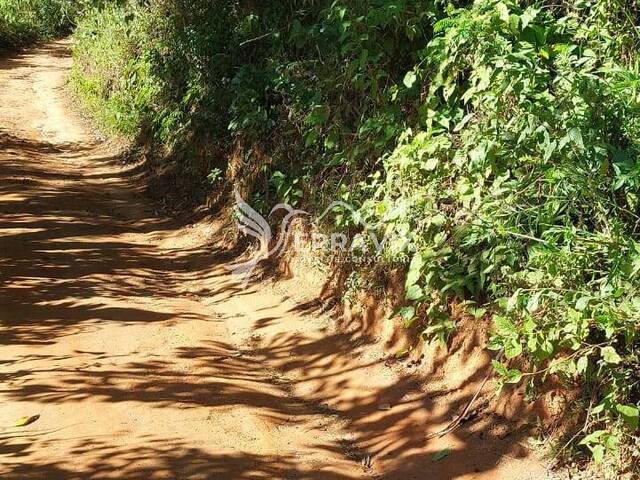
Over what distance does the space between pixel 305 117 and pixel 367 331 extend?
3.24 m

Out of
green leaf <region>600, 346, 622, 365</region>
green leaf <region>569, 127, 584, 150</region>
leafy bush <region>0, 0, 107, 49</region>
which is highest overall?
leafy bush <region>0, 0, 107, 49</region>

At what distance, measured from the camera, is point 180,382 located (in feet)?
19.2

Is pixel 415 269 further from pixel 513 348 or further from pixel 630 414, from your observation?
pixel 630 414

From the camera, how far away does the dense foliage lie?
425 centimetres

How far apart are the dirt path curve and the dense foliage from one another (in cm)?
80

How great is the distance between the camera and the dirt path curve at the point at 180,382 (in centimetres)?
471

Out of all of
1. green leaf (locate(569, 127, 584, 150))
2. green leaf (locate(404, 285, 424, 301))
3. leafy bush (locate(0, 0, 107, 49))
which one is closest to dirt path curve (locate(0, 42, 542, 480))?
green leaf (locate(404, 285, 424, 301))

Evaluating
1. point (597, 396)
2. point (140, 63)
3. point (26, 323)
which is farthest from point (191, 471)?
point (140, 63)

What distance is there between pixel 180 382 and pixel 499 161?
2.91m

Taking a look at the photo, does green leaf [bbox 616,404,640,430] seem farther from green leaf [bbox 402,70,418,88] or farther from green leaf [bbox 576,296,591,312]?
green leaf [bbox 402,70,418,88]

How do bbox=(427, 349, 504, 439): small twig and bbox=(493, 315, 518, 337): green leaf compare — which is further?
bbox=(427, 349, 504, 439): small twig

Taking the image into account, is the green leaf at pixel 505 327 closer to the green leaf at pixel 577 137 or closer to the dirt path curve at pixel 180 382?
the dirt path curve at pixel 180 382

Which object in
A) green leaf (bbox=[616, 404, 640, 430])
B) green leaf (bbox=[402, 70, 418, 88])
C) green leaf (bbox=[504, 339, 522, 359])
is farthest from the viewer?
green leaf (bbox=[402, 70, 418, 88])

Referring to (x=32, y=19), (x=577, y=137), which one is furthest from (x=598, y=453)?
(x=32, y=19)
